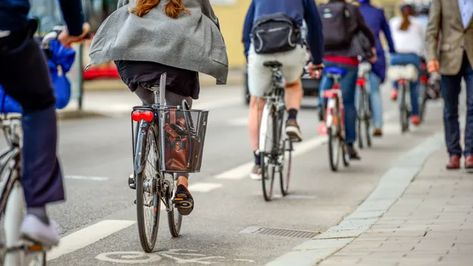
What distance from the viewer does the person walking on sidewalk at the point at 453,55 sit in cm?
1147

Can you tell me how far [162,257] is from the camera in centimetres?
725

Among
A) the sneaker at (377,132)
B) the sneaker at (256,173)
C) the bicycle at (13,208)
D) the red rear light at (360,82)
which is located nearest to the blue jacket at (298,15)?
the sneaker at (256,173)

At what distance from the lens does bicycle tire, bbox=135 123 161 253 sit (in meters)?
7.07

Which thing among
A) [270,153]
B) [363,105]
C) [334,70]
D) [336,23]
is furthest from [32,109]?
[363,105]

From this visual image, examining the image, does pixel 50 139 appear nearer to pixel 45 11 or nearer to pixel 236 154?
pixel 236 154

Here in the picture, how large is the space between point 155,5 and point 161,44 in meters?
0.25

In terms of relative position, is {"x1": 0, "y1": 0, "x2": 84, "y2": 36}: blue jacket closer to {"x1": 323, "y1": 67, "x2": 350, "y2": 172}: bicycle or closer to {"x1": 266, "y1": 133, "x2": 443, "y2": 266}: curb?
{"x1": 266, "y1": 133, "x2": 443, "y2": 266}: curb

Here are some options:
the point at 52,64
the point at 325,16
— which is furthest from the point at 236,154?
the point at 52,64

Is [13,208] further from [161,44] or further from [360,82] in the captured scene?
[360,82]

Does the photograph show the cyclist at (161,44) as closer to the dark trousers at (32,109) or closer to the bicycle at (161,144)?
the bicycle at (161,144)

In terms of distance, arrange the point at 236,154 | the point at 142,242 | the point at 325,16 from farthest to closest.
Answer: the point at 236,154 → the point at 325,16 → the point at 142,242

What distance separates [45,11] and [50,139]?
10.7m

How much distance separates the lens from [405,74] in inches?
728

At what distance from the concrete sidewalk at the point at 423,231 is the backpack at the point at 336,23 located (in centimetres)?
256
